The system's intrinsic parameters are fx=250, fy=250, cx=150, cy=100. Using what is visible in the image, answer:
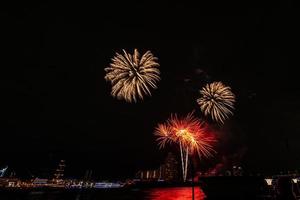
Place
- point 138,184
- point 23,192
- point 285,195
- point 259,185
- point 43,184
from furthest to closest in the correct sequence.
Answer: point 43,184
point 23,192
point 138,184
point 259,185
point 285,195

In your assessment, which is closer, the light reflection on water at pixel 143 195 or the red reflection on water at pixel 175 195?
the red reflection on water at pixel 175 195

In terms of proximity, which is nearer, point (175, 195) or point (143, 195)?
point (175, 195)

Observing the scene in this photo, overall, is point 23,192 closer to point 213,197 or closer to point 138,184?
point 138,184

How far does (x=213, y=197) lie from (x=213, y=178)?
7213 millimetres

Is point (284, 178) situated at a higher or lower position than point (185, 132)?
lower

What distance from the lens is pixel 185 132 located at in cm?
3888

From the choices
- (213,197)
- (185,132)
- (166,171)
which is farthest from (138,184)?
(185,132)

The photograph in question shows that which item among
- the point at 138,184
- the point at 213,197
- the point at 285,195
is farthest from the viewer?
the point at 138,184

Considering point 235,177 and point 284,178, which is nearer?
point 284,178

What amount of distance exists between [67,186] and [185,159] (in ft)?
567

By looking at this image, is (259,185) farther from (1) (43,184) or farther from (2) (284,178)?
(1) (43,184)

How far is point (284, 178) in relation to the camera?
11.0 m

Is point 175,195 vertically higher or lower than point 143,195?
higher

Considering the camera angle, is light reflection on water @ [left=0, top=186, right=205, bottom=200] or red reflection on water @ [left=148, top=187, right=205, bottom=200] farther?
light reflection on water @ [left=0, top=186, right=205, bottom=200]
